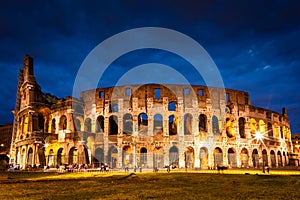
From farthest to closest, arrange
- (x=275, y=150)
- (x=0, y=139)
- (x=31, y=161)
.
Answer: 1. (x=0, y=139)
2. (x=275, y=150)
3. (x=31, y=161)

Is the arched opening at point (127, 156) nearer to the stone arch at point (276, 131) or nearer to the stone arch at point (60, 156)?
the stone arch at point (60, 156)

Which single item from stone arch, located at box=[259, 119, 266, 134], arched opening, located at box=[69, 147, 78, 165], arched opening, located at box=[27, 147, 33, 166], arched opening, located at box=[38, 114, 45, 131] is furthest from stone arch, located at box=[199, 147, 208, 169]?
arched opening, located at box=[38, 114, 45, 131]

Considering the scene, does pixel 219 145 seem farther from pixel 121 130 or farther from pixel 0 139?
pixel 0 139

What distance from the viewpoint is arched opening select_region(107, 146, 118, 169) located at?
34013 millimetres

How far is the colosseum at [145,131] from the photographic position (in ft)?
111

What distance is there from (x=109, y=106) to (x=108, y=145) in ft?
17.3

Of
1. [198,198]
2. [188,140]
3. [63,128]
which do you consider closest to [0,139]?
[63,128]

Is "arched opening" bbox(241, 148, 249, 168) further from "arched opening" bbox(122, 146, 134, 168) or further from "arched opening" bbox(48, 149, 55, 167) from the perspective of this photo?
"arched opening" bbox(48, 149, 55, 167)

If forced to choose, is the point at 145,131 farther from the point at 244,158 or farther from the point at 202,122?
the point at 244,158

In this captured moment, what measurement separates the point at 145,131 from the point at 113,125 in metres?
4.57

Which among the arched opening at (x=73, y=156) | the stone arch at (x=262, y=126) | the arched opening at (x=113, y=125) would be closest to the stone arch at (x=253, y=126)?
the stone arch at (x=262, y=126)

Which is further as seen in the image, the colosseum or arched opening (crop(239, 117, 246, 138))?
arched opening (crop(239, 117, 246, 138))

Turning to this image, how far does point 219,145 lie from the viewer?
3509 centimetres

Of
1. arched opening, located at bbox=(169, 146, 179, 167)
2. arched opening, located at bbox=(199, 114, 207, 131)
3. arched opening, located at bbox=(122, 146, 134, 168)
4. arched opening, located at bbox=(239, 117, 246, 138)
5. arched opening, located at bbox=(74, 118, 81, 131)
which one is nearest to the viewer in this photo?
arched opening, located at bbox=(169, 146, 179, 167)
